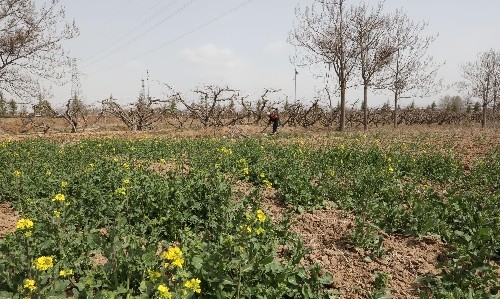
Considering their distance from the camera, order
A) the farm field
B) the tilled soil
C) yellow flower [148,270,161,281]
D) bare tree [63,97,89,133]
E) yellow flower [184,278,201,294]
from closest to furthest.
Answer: yellow flower [184,278,201,294] → yellow flower [148,270,161,281] → the farm field → the tilled soil → bare tree [63,97,89,133]

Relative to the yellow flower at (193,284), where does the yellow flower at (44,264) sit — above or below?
above

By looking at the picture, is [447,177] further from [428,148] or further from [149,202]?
[149,202]

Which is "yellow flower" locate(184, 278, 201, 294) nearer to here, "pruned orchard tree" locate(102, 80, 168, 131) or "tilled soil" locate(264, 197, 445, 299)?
"tilled soil" locate(264, 197, 445, 299)

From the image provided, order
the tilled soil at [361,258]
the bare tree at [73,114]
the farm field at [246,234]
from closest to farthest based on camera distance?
the farm field at [246,234] → the tilled soil at [361,258] → the bare tree at [73,114]

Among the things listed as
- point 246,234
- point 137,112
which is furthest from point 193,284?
point 137,112

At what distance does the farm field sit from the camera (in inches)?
133

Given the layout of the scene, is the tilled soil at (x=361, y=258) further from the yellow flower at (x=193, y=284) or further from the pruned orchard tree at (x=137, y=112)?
the pruned orchard tree at (x=137, y=112)

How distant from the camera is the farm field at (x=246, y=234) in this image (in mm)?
3379

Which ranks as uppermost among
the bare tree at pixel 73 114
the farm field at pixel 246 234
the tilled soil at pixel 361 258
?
the bare tree at pixel 73 114

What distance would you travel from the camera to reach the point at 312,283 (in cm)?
370

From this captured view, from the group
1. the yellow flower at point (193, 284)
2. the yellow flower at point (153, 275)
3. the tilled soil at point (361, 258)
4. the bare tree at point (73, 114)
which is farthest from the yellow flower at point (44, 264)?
the bare tree at point (73, 114)

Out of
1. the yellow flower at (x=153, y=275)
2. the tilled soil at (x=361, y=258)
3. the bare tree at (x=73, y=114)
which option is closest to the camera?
the yellow flower at (x=153, y=275)

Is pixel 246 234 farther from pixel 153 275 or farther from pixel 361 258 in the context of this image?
pixel 361 258

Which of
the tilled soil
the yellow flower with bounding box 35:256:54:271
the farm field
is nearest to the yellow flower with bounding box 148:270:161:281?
the farm field
